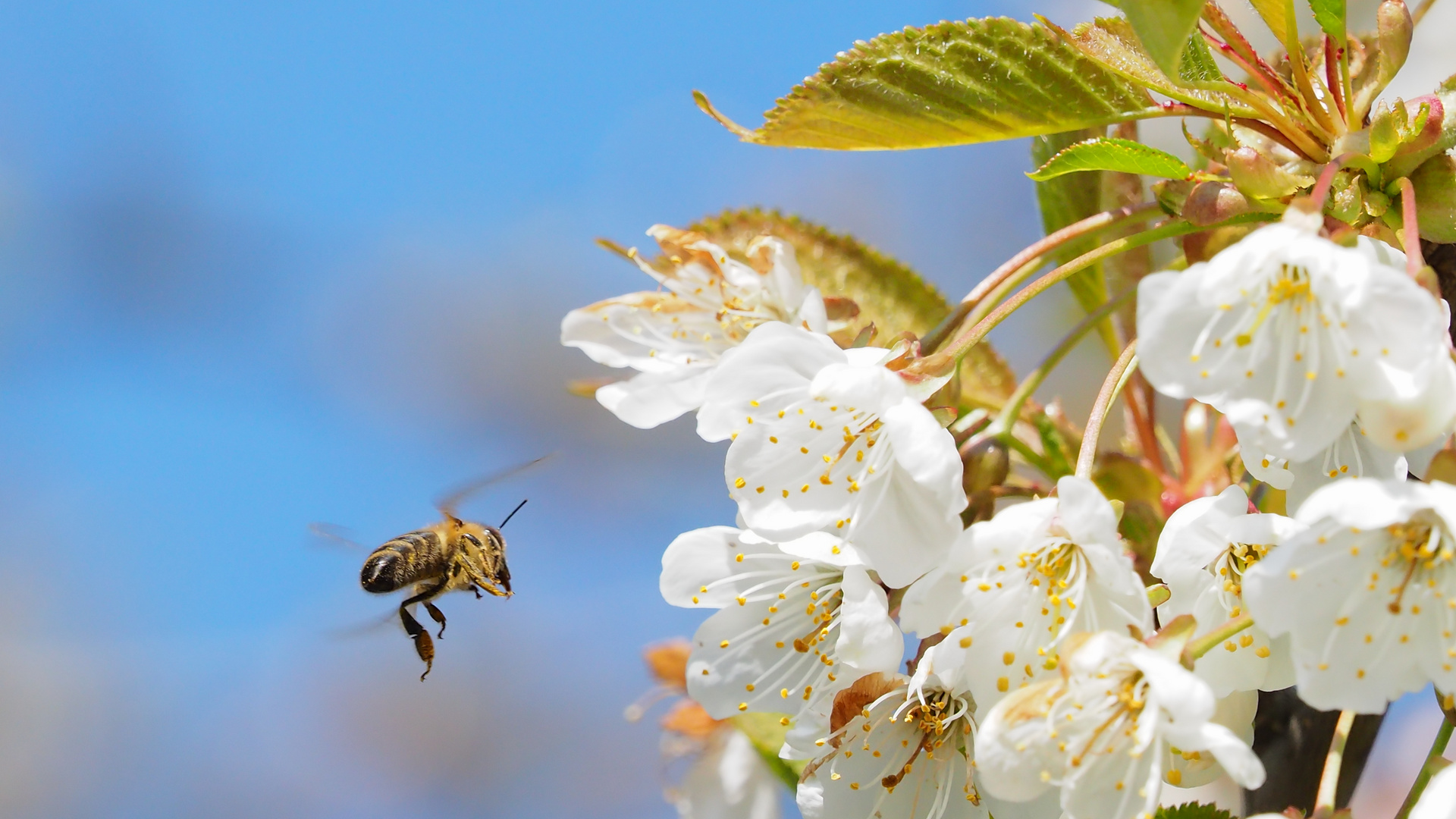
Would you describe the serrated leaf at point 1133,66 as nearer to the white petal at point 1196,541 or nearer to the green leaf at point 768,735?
the white petal at point 1196,541

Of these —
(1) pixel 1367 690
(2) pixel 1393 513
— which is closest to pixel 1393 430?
(2) pixel 1393 513

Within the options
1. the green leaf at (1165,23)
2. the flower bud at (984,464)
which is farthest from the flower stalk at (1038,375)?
the green leaf at (1165,23)

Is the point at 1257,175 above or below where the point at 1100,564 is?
above

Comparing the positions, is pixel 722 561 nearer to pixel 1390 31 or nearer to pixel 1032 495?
pixel 1032 495

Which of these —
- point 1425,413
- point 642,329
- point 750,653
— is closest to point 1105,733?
point 1425,413

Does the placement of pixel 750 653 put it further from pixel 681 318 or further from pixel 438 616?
pixel 438 616

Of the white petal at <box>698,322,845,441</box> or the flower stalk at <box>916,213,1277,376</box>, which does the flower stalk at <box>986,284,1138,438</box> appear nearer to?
the flower stalk at <box>916,213,1277,376</box>

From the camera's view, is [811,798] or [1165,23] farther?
[811,798]
